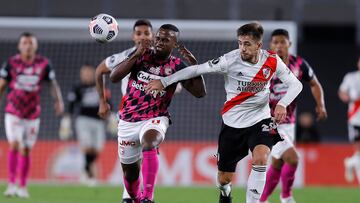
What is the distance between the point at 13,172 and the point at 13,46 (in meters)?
8.06

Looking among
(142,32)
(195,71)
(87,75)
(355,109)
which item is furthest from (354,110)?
(195,71)

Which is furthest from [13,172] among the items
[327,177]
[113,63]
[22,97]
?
[327,177]

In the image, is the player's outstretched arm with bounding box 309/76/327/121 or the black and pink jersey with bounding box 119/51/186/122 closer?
the black and pink jersey with bounding box 119/51/186/122

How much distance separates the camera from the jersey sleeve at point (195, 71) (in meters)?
8.42

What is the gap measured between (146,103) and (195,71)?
2.06 ft

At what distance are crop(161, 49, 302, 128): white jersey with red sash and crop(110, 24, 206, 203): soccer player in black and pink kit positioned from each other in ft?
0.86

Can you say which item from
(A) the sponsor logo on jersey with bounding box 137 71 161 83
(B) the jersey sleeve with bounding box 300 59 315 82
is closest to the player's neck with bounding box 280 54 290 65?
(B) the jersey sleeve with bounding box 300 59 315 82

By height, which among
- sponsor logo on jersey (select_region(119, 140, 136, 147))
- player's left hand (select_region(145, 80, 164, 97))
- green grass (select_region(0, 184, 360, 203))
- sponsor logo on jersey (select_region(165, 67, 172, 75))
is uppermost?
sponsor logo on jersey (select_region(165, 67, 172, 75))

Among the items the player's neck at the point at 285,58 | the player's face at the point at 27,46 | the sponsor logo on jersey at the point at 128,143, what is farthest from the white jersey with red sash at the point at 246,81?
the player's face at the point at 27,46

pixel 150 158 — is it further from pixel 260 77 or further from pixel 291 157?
pixel 291 157

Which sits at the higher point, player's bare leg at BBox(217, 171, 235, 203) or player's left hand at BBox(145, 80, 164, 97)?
player's left hand at BBox(145, 80, 164, 97)

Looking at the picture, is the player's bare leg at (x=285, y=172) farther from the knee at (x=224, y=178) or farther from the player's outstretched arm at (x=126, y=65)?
the player's outstretched arm at (x=126, y=65)

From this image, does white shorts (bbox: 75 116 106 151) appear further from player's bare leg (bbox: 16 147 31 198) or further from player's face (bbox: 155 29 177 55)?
player's face (bbox: 155 29 177 55)

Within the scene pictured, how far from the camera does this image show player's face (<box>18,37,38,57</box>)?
40.3ft
